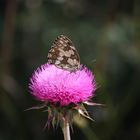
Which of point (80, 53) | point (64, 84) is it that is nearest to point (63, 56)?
point (64, 84)

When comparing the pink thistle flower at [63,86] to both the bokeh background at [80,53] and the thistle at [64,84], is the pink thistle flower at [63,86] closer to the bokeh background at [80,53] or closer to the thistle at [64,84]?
the thistle at [64,84]

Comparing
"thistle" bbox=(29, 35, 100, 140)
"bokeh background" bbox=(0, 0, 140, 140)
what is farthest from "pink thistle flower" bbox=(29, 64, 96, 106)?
"bokeh background" bbox=(0, 0, 140, 140)

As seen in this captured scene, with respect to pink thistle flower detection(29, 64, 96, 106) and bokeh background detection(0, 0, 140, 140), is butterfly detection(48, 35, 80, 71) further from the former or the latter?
bokeh background detection(0, 0, 140, 140)

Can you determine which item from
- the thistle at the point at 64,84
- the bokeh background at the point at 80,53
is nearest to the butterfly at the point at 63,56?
the thistle at the point at 64,84

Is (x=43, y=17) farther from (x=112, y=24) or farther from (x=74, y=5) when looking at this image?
(x=112, y=24)

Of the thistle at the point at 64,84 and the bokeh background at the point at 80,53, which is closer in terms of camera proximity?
the thistle at the point at 64,84
